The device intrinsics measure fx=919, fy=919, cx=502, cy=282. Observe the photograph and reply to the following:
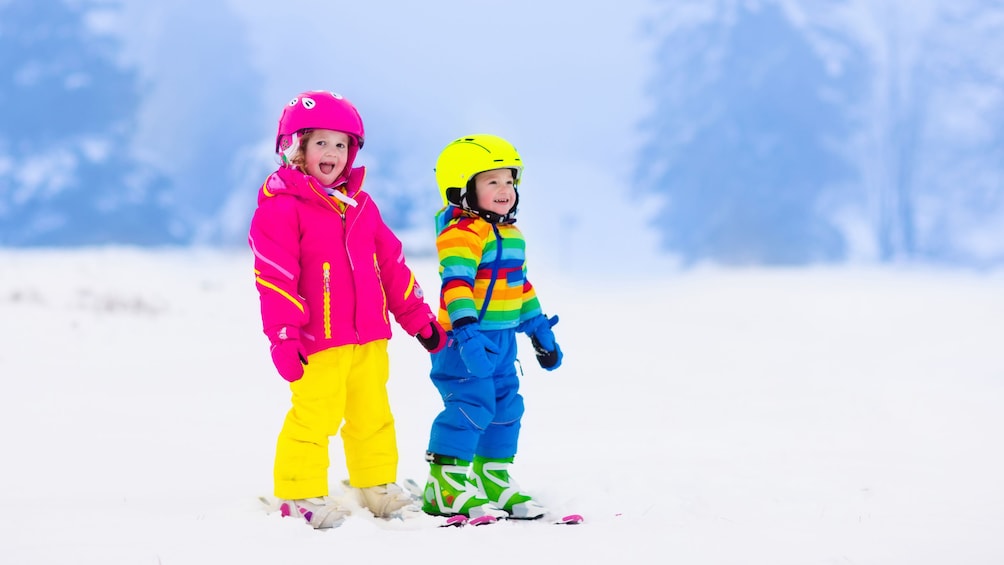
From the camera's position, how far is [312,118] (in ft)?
13.3

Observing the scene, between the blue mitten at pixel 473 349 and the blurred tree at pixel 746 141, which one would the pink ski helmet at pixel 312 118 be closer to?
the blue mitten at pixel 473 349

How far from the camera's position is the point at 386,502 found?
4.25 metres

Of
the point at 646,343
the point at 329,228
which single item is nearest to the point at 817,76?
the point at 646,343

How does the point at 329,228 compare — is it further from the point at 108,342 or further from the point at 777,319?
the point at 777,319

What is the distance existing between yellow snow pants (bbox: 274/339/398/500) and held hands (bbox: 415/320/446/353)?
196 mm

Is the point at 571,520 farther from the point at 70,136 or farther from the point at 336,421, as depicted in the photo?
the point at 70,136

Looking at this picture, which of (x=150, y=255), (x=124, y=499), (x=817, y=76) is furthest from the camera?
(x=817, y=76)

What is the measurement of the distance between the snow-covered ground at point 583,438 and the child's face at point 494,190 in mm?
1482

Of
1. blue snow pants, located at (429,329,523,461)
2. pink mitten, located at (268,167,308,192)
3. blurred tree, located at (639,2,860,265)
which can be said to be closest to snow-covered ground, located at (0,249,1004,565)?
blue snow pants, located at (429,329,523,461)

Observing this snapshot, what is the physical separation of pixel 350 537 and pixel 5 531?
1.37m

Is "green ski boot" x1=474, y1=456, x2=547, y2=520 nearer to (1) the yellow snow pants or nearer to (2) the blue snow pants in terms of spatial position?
(2) the blue snow pants

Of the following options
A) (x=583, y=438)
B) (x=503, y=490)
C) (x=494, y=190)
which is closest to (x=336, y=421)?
(x=503, y=490)

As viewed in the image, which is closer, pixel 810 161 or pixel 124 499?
pixel 124 499

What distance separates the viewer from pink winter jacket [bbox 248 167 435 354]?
3910 mm
